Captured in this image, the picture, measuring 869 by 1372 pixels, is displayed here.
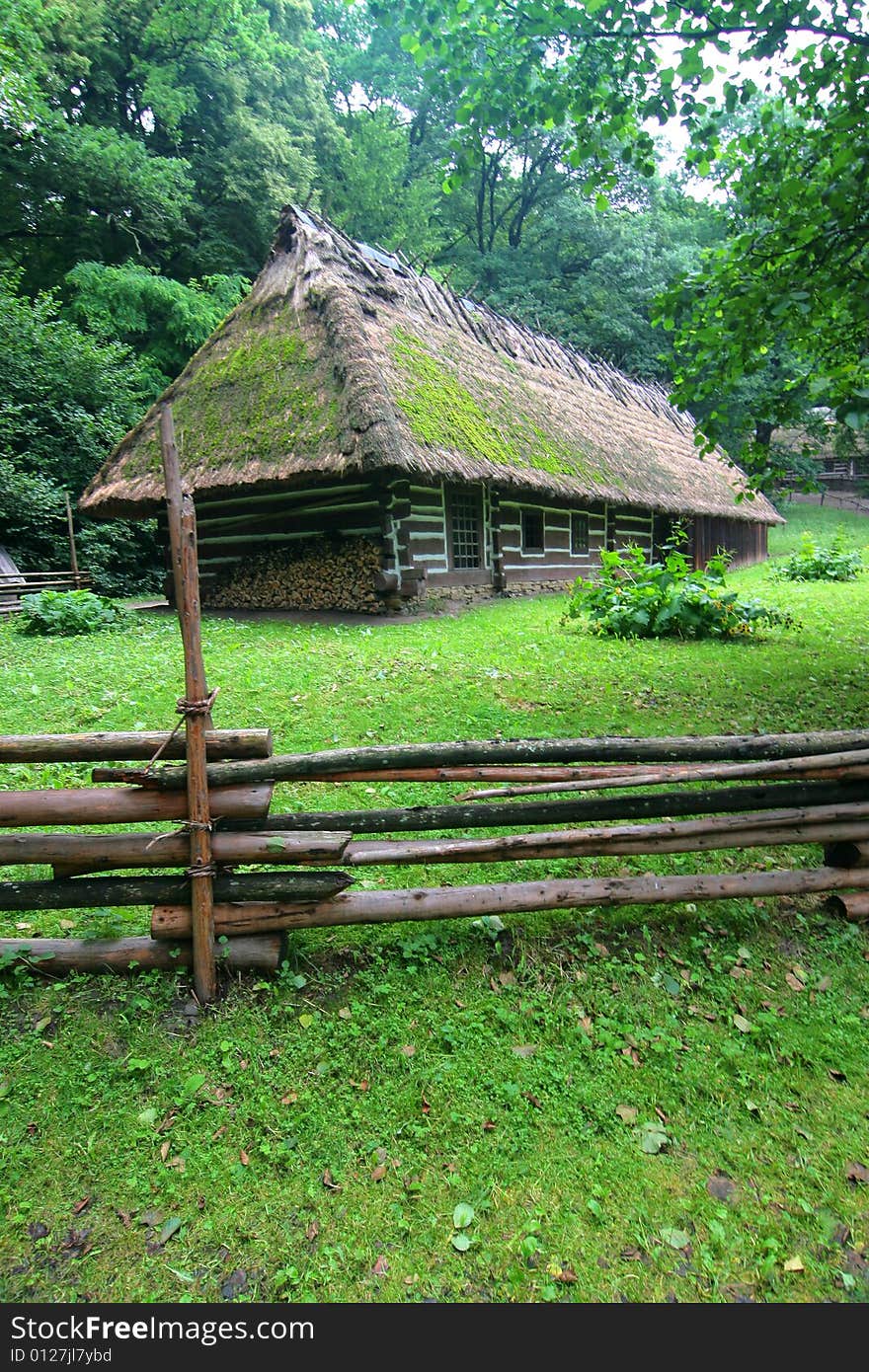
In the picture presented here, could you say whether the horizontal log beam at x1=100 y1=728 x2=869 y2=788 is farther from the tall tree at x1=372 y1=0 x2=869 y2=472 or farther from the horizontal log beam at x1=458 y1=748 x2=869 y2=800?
the tall tree at x1=372 y1=0 x2=869 y2=472

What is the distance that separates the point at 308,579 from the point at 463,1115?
32.2 feet

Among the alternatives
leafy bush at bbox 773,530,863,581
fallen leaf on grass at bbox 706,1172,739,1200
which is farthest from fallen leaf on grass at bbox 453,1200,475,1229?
leafy bush at bbox 773,530,863,581

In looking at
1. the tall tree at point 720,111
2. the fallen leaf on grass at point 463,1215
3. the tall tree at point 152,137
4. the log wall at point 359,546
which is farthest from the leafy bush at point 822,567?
the tall tree at point 152,137

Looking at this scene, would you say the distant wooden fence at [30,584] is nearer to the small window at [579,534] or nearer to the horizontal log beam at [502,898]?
the small window at [579,534]

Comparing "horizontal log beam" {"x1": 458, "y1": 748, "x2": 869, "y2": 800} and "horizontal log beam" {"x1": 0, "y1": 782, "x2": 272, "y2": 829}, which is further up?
"horizontal log beam" {"x1": 0, "y1": 782, "x2": 272, "y2": 829}

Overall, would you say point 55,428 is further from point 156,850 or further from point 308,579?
point 156,850

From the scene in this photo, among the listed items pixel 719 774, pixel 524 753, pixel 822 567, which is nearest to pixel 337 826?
pixel 524 753

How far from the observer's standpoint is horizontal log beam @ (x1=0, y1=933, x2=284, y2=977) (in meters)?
3.00

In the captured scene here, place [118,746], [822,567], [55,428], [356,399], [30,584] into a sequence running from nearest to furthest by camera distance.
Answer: [118,746] < [356,399] < [30,584] < [822,567] < [55,428]

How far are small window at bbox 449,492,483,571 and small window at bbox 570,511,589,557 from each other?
3.66 metres

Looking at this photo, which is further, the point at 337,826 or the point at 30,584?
the point at 30,584

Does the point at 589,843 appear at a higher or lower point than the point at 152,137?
lower

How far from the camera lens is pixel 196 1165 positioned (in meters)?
2.34

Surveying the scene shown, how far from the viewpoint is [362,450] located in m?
9.40
